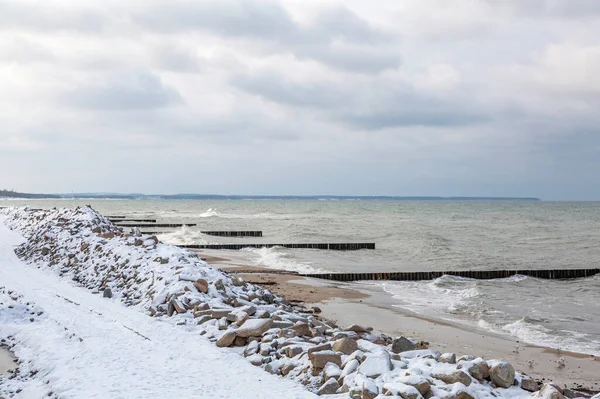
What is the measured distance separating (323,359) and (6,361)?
4.74 metres

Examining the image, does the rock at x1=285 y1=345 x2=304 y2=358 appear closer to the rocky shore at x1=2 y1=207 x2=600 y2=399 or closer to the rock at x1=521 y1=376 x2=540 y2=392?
the rocky shore at x1=2 y1=207 x2=600 y2=399

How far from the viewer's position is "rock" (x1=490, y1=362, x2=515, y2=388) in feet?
21.3

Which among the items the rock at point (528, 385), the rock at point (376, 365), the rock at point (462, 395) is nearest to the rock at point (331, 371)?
the rock at point (376, 365)

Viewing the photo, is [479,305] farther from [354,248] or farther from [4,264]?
[354,248]

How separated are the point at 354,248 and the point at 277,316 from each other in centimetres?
2612

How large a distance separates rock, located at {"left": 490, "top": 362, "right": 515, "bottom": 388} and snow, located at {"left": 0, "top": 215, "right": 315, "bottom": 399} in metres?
2.16

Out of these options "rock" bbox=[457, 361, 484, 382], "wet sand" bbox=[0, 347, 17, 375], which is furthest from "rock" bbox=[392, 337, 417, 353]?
"wet sand" bbox=[0, 347, 17, 375]

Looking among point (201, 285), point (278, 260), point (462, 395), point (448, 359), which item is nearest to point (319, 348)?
point (448, 359)

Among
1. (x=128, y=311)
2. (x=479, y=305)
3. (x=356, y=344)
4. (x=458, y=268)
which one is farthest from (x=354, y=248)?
(x=356, y=344)

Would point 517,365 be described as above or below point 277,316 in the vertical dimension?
below

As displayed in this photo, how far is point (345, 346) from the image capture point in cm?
771

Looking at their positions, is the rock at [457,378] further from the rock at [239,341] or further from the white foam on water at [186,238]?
the white foam on water at [186,238]

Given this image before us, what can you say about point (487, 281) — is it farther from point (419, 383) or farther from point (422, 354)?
point (419, 383)

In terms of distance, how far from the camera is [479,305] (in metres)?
15.7
